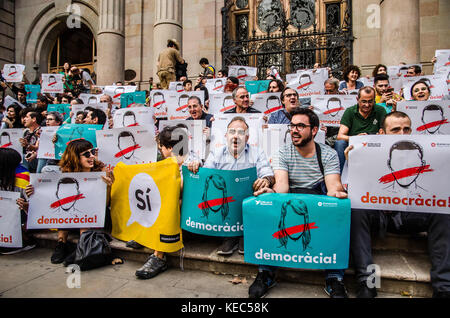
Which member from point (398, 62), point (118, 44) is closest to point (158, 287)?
point (398, 62)

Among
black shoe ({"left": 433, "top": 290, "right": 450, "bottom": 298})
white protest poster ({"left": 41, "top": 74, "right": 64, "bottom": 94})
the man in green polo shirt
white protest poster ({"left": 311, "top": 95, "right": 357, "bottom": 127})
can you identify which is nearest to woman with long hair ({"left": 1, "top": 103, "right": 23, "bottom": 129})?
white protest poster ({"left": 41, "top": 74, "right": 64, "bottom": 94})

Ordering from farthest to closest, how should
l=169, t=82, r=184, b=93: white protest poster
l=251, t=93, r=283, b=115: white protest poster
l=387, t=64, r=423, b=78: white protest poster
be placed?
1. l=169, t=82, r=184, b=93: white protest poster
2. l=387, t=64, r=423, b=78: white protest poster
3. l=251, t=93, r=283, b=115: white protest poster

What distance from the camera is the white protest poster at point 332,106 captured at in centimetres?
530

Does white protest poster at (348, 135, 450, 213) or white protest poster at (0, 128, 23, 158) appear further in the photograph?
white protest poster at (0, 128, 23, 158)

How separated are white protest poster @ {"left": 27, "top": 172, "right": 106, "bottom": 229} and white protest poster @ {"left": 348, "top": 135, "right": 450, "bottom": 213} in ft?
9.50

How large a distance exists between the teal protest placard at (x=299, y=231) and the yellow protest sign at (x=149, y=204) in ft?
3.06

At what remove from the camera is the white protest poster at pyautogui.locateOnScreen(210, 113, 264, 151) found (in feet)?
14.4

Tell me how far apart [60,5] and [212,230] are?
20409 millimetres

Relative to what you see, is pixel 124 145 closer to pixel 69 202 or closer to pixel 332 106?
pixel 69 202

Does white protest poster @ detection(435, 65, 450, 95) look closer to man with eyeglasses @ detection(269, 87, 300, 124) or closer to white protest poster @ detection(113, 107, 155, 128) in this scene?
man with eyeglasses @ detection(269, 87, 300, 124)

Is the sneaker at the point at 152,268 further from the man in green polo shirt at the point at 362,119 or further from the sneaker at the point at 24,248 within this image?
the man in green polo shirt at the point at 362,119

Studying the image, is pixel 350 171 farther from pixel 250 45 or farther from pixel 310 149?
pixel 250 45
